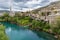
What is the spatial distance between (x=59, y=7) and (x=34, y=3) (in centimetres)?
501

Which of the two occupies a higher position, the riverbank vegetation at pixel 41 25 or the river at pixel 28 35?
the riverbank vegetation at pixel 41 25

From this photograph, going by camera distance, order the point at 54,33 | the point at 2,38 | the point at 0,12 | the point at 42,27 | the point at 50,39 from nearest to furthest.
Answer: the point at 2,38 → the point at 50,39 → the point at 54,33 → the point at 42,27 → the point at 0,12

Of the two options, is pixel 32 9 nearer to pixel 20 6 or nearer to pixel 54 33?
pixel 20 6

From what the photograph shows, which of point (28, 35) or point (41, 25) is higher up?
point (41, 25)

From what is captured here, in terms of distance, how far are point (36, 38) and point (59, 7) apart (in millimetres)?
8659

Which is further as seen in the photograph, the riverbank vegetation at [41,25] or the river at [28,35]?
the riverbank vegetation at [41,25]

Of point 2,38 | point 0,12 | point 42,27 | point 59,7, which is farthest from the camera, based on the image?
point 0,12

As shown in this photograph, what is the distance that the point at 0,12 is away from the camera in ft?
64.1

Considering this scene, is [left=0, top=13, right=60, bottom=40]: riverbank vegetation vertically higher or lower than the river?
higher

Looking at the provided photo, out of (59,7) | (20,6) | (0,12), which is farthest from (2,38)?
(20,6)

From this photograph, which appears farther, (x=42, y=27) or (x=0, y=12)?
(x=0, y=12)

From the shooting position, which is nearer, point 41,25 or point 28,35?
point 28,35

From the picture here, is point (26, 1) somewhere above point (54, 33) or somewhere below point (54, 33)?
above

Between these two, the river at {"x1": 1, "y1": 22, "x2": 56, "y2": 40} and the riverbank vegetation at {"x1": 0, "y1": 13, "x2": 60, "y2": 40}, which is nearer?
the river at {"x1": 1, "y1": 22, "x2": 56, "y2": 40}
